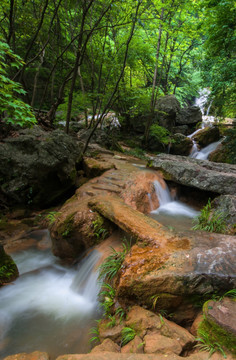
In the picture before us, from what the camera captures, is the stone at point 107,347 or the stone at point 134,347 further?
the stone at point 107,347

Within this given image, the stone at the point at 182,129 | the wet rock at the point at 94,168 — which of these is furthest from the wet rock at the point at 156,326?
the stone at the point at 182,129

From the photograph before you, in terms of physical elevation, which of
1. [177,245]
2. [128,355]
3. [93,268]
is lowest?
[93,268]

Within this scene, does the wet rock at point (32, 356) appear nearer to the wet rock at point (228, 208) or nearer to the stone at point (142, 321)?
the stone at point (142, 321)

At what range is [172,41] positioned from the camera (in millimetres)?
16547

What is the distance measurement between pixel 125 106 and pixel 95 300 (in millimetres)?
12949

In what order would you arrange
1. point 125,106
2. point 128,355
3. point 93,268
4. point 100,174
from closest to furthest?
1. point 128,355
2. point 93,268
3. point 100,174
4. point 125,106

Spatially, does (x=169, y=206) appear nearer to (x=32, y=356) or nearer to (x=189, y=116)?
(x=32, y=356)

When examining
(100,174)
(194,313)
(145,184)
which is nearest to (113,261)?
(194,313)

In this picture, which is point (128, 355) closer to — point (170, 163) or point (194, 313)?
point (194, 313)

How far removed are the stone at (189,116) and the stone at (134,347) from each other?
18.1 metres

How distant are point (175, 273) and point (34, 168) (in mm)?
4896

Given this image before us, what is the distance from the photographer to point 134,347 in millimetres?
2062

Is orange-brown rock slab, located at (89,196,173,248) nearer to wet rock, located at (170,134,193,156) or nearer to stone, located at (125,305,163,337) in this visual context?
stone, located at (125,305,163,337)

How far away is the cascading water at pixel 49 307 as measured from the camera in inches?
106
